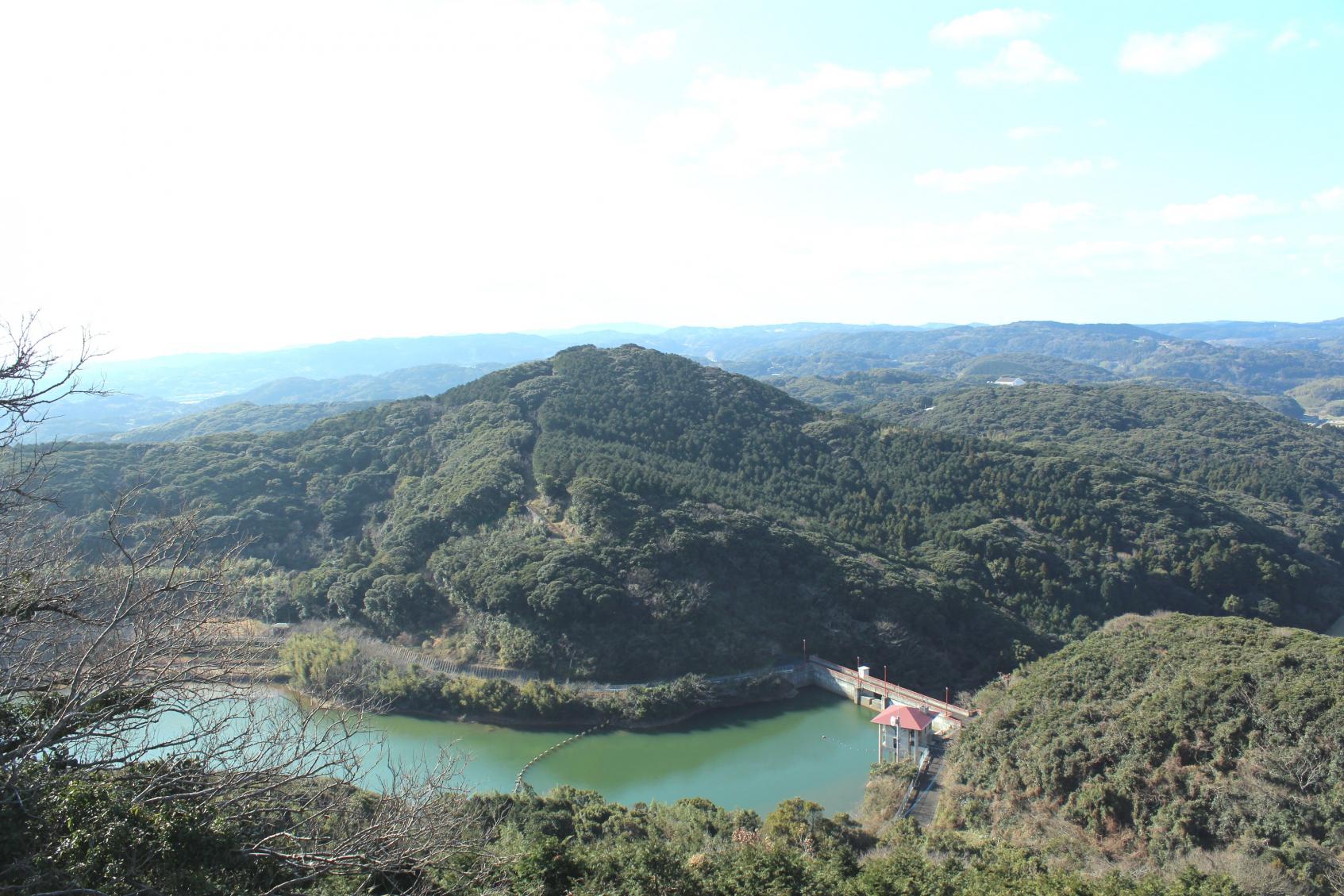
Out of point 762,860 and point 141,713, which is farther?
point 762,860

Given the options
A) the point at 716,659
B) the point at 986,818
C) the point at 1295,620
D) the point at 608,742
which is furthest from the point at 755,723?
the point at 1295,620

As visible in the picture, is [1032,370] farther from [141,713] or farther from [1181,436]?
[141,713]

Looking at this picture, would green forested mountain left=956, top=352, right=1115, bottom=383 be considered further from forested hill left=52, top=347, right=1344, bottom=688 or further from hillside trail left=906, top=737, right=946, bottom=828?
hillside trail left=906, top=737, right=946, bottom=828

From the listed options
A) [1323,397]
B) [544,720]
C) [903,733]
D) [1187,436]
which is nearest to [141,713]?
[544,720]

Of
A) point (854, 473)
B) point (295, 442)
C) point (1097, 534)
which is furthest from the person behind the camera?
point (295, 442)

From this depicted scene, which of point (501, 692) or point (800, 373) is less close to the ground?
point (800, 373)

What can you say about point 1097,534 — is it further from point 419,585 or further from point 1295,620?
point 419,585
